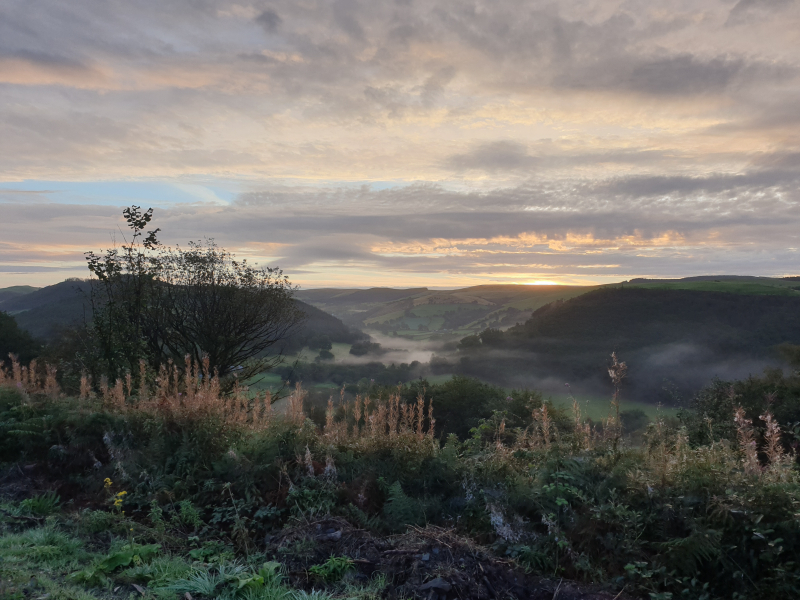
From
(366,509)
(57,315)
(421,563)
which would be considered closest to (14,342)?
(57,315)

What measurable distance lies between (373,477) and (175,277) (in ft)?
35.5

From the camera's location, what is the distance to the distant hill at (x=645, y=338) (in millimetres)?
57375

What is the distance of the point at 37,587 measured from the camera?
11.6 ft

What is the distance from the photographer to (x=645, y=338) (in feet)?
225

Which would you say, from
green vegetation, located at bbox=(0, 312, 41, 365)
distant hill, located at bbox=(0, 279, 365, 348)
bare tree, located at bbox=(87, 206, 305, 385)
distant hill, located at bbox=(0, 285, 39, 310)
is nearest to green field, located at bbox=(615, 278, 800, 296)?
distant hill, located at bbox=(0, 279, 365, 348)

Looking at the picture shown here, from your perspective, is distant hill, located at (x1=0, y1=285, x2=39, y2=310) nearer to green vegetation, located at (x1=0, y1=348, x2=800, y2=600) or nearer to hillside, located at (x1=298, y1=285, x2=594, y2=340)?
hillside, located at (x1=298, y1=285, x2=594, y2=340)

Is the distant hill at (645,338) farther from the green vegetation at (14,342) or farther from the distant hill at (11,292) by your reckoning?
the distant hill at (11,292)

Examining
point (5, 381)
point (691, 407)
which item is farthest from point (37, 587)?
point (691, 407)

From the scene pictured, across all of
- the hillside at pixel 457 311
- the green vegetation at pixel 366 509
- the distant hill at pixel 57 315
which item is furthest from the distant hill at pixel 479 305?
the green vegetation at pixel 366 509

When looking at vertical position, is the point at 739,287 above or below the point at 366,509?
above

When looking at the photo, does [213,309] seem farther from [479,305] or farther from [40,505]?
[479,305]

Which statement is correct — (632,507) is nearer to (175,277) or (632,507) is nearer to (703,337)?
(175,277)

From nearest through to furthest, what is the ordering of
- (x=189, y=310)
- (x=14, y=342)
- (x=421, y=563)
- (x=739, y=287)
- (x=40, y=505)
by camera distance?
(x=421, y=563) < (x=40, y=505) < (x=189, y=310) < (x=14, y=342) < (x=739, y=287)

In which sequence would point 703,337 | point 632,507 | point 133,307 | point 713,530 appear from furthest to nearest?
1. point 703,337
2. point 133,307
3. point 632,507
4. point 713,530
